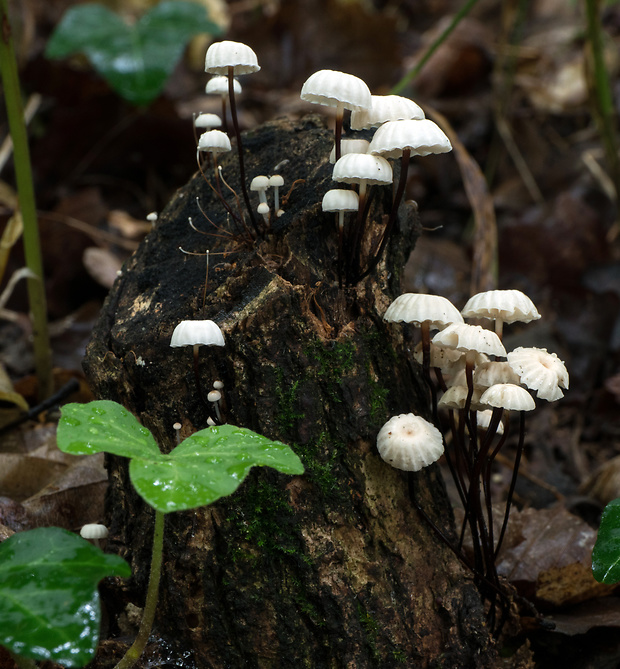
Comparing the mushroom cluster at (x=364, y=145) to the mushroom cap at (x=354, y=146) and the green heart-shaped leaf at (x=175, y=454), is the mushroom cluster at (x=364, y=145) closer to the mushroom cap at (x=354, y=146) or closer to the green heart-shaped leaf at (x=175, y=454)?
the mushroom cap at (x=354, y=146)

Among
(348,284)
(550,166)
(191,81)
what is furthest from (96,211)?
(550,166)

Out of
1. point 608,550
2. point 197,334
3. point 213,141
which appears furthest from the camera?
point 213,141

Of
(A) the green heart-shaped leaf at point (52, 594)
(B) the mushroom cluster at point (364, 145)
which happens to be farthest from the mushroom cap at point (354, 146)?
(A) the green heart-shaped leaf at point (52, 594)

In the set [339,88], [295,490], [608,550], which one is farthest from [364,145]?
[608,550]

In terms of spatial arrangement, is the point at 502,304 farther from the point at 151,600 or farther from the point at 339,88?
the point at 151,600

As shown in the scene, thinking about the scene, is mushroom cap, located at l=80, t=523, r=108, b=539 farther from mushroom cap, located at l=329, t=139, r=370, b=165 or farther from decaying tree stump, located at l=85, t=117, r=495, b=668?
mushroom cap, located at l=329, t=139, r=370, b=165

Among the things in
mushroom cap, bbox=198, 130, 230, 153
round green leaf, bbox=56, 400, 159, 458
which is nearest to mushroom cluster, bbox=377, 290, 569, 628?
round green leaf, bbox=56, 400, 159, 458
